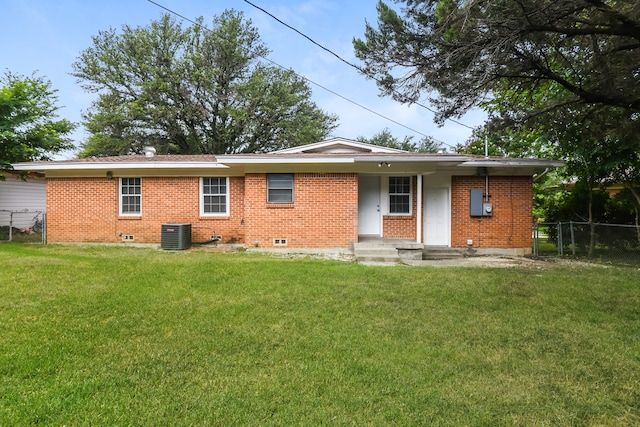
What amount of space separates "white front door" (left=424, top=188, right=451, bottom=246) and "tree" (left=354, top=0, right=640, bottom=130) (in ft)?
15.0

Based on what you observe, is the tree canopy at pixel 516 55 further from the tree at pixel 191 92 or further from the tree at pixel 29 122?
the tree at pixel 191 92

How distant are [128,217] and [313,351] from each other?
10528mm

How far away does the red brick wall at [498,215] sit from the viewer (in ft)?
35.8

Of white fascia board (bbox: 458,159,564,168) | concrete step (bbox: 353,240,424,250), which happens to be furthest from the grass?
white fascia board (bbox: 458,159,564,168)

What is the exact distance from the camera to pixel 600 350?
3.52 meters

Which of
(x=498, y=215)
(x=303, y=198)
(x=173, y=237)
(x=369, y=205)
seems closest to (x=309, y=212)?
(x=303, y=198)

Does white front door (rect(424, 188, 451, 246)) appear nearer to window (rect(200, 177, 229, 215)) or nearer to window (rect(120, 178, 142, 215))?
window (rect(200, 177, 229, 215))

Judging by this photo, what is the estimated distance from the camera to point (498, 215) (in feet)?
36.0

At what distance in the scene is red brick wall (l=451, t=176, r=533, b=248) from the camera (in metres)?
10.9

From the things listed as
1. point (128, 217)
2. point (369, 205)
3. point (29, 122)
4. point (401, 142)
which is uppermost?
point (401, 142)

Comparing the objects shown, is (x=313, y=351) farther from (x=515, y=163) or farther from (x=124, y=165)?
(x=124, y=165)

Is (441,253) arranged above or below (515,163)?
below

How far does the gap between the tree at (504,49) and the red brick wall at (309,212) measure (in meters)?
4.27

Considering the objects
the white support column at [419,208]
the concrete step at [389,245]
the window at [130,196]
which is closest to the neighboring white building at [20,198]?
the window at [130,196]
